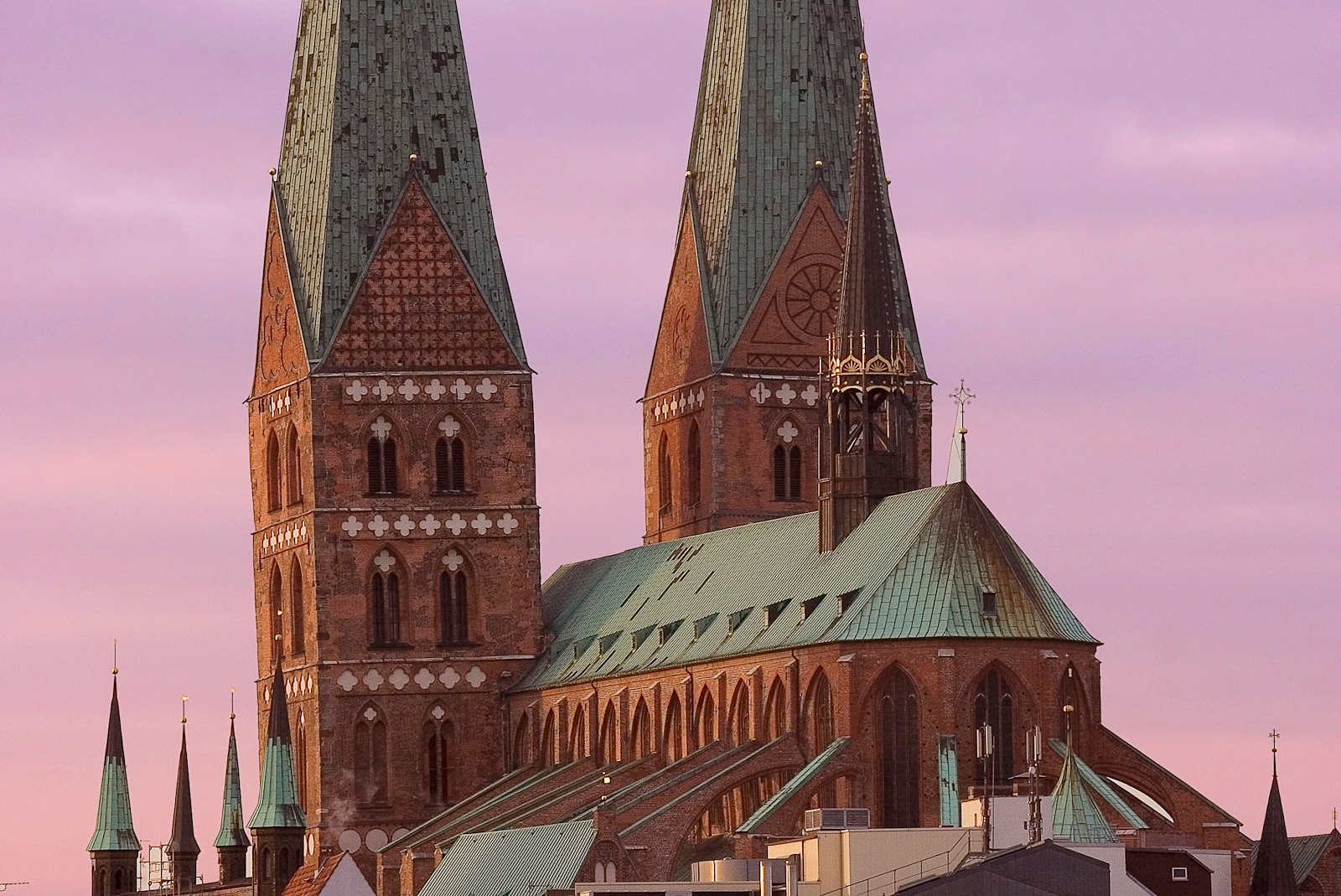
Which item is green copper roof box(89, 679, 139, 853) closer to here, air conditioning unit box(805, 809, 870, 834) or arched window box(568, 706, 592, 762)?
arched window box(568, 706, 592, 762)

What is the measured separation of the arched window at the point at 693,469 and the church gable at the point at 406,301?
11065 mm

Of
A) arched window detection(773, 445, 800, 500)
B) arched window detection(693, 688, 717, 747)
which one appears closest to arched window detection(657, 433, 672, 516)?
arched window detection(773, 445, 800, 500)

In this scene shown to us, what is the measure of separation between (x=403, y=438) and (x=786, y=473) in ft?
44.8

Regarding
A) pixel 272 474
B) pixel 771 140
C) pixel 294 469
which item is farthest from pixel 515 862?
pixel 771 140

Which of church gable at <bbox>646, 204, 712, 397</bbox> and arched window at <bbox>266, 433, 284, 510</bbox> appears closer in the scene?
arched window at <bbox>266, 433, 284, 510</bbox>

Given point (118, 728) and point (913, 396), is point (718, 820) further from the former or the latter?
point (118, 728)

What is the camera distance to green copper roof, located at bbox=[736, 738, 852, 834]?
115 meters

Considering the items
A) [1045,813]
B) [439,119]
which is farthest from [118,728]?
[1045,813]

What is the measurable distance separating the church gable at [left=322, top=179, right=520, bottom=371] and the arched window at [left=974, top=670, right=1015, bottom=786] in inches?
1216

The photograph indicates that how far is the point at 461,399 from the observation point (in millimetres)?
142000

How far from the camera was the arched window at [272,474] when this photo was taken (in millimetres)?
145875

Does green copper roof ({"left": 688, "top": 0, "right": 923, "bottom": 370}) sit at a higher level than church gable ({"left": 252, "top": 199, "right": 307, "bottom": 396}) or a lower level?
higher

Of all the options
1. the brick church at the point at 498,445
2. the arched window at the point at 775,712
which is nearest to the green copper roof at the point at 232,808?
the brick church at the point at 498,445

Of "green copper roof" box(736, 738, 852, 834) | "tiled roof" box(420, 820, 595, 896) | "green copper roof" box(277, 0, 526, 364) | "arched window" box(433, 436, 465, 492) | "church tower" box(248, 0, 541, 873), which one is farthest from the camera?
"arched window" box(433, 436, 465, 492)
